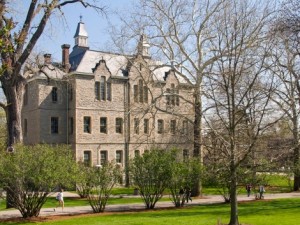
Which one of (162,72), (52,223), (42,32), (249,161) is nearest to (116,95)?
(162,72)

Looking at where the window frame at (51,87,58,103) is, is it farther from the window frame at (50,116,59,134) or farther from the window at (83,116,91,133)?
the window at (83,116,91,133)

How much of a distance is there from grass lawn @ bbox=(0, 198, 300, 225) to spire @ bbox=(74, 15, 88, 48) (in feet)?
93.7

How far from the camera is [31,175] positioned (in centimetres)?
2184

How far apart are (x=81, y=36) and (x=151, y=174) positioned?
27171mm

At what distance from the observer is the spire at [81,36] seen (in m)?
49.0

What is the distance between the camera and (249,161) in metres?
17.5

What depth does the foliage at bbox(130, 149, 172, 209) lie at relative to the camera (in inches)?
1036

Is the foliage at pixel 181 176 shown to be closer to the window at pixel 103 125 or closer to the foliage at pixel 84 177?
the foliage at pixel 84 177

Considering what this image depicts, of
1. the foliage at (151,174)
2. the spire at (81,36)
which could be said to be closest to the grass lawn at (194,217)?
the foliage at (151,174)

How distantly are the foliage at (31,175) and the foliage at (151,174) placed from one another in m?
4.92

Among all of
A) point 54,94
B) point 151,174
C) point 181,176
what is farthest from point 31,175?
point 54,94

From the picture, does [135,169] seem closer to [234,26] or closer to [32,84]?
[234,26]

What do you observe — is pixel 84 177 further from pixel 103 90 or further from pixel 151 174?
pixel 103 90

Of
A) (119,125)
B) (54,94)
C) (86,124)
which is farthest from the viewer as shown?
(119,125)
